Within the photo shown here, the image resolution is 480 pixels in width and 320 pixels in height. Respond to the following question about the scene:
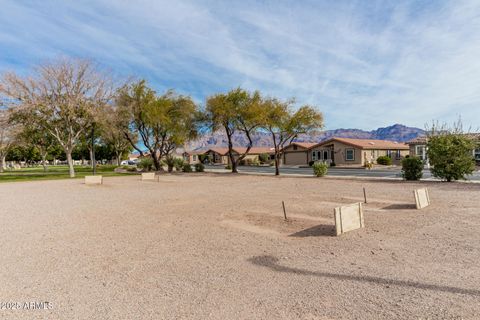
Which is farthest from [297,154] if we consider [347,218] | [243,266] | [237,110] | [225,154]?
[243,266]

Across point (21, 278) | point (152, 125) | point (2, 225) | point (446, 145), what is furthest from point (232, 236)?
point (152, 125)

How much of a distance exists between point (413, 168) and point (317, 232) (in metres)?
15.3

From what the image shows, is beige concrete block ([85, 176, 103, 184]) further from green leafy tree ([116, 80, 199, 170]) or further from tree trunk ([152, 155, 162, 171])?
tree trunk ([152, 155, 162, 171])

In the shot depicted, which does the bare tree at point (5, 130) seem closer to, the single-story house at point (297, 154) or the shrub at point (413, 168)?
the shrub at point (413, 168)

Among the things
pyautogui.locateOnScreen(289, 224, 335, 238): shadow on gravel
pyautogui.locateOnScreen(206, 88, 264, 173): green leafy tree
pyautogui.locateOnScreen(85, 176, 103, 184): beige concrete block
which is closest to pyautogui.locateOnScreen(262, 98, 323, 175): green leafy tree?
pyautogui.locateOnScreen(206, 88, 264, 173): green leafy tree

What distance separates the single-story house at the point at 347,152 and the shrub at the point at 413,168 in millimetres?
17592

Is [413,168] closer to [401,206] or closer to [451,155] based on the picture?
[451,155]

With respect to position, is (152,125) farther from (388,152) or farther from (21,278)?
(388,152)

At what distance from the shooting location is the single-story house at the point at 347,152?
39.2 m

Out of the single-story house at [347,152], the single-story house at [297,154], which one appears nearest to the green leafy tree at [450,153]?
the single-story house at [347,152]

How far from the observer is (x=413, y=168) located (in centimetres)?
1911

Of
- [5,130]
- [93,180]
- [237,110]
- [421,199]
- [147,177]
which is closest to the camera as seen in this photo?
[421,199]

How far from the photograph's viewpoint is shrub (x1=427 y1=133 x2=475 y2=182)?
16.9 meters

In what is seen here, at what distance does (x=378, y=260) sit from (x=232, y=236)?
3.13m
